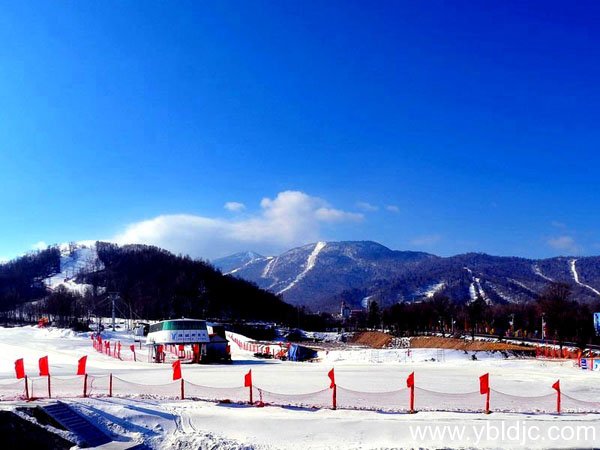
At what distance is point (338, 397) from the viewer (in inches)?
1041

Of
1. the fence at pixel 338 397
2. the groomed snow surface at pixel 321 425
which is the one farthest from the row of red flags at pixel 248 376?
the groomed snow surface at pixel 321 425

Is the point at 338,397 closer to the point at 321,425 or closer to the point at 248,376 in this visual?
the point at 248,376

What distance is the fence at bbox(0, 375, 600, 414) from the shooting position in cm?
2352

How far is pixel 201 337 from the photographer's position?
5431 centimetres

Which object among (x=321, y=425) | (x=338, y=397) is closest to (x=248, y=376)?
(x=338, y=397)

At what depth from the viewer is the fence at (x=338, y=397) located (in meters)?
23.5

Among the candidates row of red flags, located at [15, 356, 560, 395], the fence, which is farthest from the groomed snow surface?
row of red flags, located at [15, 356, 560, 395]

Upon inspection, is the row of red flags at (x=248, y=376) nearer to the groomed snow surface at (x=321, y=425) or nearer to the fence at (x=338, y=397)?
the fence at (x=338, y=397)

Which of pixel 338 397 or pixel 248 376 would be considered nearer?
pixel 248 376

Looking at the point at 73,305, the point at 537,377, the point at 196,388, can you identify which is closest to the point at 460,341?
the point at 537,377

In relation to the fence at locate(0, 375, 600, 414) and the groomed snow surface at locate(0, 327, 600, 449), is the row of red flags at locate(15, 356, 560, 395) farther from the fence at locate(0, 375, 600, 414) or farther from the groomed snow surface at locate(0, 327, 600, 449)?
the groomed snow surface at locate(0, 327, 600, 449)

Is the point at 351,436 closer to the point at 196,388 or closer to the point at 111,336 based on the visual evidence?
the point at 196,388

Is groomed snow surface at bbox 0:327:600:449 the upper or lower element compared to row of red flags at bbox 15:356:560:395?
lower

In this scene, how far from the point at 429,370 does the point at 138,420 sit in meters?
29.4
